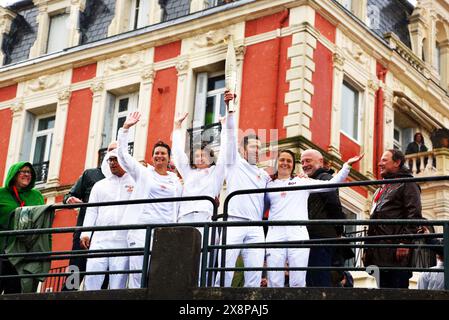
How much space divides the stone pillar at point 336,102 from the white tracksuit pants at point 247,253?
12.9 m

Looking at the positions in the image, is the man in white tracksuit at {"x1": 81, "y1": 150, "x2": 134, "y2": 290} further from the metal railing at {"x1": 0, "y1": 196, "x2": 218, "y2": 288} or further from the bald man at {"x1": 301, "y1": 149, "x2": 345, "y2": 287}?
the bald man at {"x1": 301, "y1": 149, "x2": 345, "y2": 287}

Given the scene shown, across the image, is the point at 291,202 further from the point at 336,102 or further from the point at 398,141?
the point at 398,141

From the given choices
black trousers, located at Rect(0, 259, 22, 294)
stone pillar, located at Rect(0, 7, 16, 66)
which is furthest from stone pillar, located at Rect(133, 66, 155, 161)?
black trousers, located at Rect(0, 259, 22, 294)

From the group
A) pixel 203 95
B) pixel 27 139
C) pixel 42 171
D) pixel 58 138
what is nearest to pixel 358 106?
pixel 203 95

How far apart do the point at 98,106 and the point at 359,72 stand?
21.0 ft

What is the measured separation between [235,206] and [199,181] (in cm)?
63

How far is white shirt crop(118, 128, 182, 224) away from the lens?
1234 cm

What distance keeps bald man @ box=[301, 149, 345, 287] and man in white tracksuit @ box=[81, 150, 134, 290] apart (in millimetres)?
2039

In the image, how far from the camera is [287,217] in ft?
39.3

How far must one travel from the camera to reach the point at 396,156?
12.2 m
